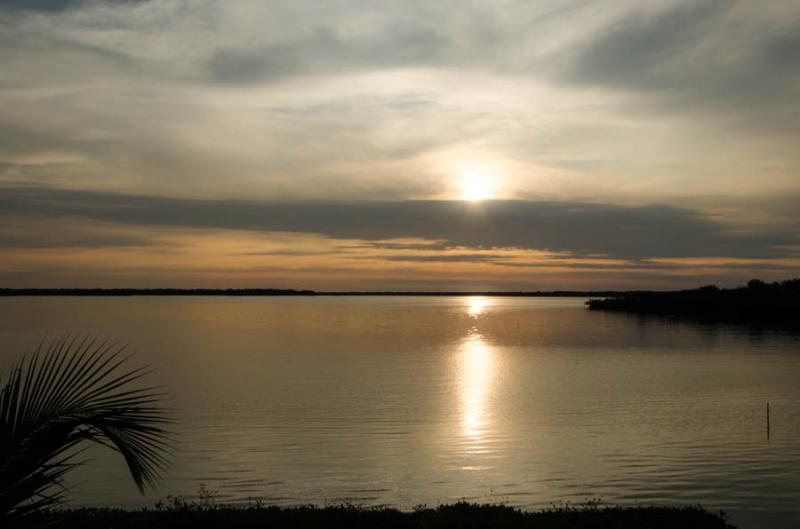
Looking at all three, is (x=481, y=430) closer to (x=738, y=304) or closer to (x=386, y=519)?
(x=386, y=519)

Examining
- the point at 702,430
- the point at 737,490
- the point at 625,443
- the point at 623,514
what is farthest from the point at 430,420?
the point at 623,514

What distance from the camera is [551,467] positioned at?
26172mm

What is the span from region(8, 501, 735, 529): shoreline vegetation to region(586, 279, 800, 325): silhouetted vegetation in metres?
126

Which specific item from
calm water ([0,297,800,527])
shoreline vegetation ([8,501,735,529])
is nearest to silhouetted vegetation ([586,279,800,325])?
calm water ([0,297,800,527])

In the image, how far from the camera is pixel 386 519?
1662cm

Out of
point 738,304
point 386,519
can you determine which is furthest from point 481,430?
point 738,304

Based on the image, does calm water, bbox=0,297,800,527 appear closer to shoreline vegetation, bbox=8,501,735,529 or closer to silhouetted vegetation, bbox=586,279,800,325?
shoreline vegetation, bbox=8,501,735,529

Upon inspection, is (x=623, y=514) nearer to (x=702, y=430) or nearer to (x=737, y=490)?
(x=737, y=490)

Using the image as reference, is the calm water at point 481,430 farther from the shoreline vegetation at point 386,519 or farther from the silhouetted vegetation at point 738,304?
the silhouetted vegetation at point 738,304

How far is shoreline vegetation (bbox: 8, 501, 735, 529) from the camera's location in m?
15.8

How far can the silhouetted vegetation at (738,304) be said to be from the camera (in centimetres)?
14225

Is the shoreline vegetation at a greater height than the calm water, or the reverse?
the shoreline vegetation

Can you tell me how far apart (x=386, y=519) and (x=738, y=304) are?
165 m

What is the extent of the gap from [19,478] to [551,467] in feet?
73.2
